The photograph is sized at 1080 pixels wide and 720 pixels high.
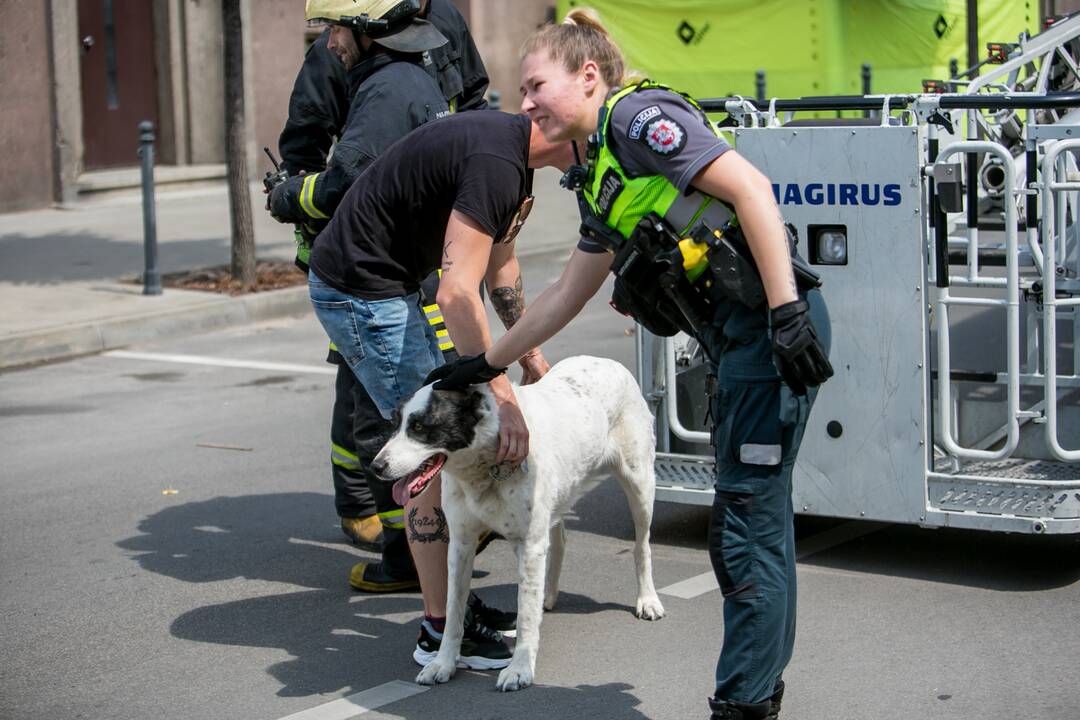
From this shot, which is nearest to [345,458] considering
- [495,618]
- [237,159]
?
[495,618]

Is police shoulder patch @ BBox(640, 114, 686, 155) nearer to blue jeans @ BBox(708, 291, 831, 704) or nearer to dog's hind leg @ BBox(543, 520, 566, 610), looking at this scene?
blue jeans @ BBox(708, 291, 831, 704)

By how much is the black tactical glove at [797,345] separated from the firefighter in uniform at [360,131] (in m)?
1.80

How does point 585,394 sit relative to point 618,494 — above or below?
above

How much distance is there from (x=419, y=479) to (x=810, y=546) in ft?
7.16

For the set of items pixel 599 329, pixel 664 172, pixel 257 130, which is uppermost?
pixel 257 130

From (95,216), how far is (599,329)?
7044 millimetres

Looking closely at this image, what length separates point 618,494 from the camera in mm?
6805

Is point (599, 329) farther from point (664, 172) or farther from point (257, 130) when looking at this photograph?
point (257, 130)

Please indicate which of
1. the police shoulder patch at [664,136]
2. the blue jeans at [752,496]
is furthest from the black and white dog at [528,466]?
the police shoulder patch at [664,136]

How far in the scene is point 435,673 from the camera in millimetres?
4590

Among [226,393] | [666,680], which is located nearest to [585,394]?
[666,680]

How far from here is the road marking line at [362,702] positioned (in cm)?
439

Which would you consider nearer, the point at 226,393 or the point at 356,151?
the point at 356,151

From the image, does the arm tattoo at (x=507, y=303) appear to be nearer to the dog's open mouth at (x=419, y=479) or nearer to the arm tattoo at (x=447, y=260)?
the arm tattoo at (x=447, y=260)
